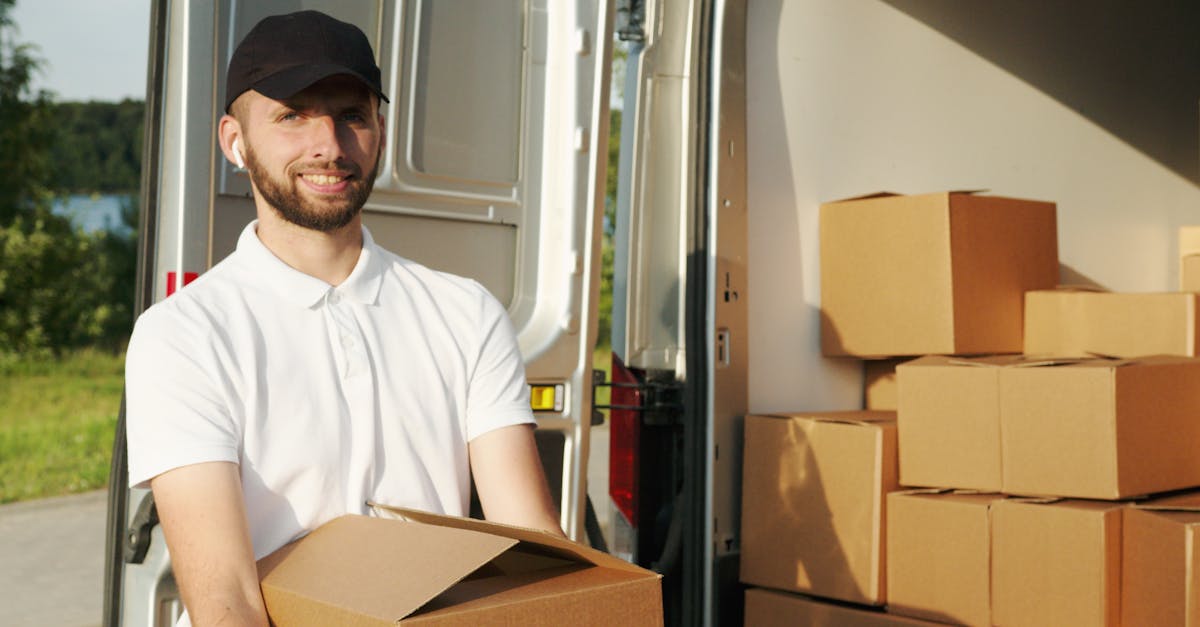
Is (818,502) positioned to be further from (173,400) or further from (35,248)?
(35,248)

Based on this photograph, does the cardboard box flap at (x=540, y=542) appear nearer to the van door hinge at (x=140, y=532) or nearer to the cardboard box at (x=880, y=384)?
the van door hinge at (x=140, y=532)

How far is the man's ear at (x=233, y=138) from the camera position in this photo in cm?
212

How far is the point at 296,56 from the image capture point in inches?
78.6

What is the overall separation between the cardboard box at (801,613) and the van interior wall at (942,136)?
483 mm

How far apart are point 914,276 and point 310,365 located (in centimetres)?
216

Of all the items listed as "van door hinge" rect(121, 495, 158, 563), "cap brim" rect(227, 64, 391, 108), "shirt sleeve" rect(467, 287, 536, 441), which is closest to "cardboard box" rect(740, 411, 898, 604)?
"shirt sleeve" rect(467, 287, 536, 441)

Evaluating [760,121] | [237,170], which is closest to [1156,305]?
[760,121]

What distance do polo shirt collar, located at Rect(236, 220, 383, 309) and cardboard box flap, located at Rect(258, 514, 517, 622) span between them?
377 millimetres

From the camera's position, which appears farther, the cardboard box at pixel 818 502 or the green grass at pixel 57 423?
the green grass at pixel 57 423

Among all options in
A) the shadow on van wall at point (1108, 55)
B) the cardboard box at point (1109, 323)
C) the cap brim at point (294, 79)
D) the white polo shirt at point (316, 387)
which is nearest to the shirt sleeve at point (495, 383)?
the white polo shirt at point (316, 387)

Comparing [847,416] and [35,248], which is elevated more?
[35,248]

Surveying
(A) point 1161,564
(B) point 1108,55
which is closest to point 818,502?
(A) point 1161,564

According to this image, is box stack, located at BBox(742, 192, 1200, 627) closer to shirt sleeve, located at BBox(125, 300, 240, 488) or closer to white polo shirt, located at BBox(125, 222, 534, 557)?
white polo shirt, located at BBox(125, 222, 534, 557)

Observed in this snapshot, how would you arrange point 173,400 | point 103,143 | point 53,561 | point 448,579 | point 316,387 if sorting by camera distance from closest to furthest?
1. point 448,579
2. point 173,400
3. point 316,387
4. point 53,561
5. point 103,143
